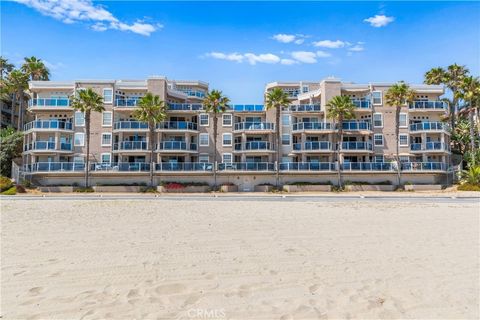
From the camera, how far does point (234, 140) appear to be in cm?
4669

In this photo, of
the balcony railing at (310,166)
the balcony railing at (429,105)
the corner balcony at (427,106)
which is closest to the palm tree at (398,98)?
the corner balcony at (427,106)

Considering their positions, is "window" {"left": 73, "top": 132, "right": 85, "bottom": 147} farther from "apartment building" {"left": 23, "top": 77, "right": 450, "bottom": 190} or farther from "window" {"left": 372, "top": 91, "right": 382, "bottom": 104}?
"window" {"left": 372, "top": 91, "right": 382, "bottom": 104}

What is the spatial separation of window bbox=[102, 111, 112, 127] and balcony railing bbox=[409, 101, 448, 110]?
42421 millimetres

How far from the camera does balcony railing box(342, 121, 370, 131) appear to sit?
44094 mm

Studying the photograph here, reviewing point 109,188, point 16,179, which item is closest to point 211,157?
point 109,188

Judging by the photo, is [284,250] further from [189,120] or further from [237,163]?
[189,120]

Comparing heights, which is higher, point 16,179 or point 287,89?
point 287,89

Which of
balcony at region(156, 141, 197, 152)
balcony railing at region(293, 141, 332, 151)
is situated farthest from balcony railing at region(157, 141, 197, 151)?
balcony railing at region(293, 141, 332, 151)

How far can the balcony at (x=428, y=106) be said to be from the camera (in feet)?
148

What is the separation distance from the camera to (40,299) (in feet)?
18.1

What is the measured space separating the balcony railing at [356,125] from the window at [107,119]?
1268 inches

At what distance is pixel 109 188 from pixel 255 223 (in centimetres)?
3205

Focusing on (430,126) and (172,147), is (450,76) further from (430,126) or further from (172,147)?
(172,147)

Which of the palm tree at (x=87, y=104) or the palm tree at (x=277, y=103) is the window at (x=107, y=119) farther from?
the palm tree at (x=277, y=103)
